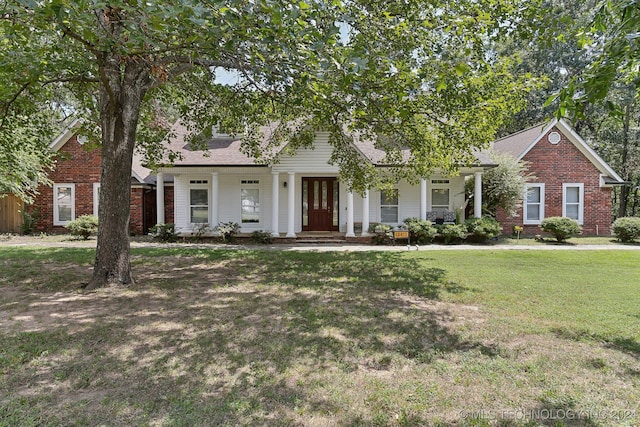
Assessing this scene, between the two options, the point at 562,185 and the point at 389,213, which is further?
the point at 389,213

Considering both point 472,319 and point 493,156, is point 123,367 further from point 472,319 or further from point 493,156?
point 493,156

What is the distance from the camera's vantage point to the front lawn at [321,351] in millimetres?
3047

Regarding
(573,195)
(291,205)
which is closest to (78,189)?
(291,205)

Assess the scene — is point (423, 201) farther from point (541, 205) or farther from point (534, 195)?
point (541, 205)

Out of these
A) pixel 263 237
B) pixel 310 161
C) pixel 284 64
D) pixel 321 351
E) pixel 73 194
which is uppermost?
pixel 310 161

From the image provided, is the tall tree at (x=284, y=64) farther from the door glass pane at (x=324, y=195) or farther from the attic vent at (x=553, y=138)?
the attic vent at (x=553, y=138)

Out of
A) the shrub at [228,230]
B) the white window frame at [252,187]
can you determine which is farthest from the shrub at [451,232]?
the shrub at [228,230]

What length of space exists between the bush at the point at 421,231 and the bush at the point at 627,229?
7.76m

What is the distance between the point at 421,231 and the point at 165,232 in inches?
433

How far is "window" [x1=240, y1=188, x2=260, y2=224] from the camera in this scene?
17266mm

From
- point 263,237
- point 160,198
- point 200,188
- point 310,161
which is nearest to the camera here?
point 263,237

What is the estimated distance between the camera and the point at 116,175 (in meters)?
7.19

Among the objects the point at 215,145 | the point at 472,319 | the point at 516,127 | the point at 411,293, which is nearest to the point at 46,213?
the point at 215,145

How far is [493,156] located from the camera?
16.3 meters
